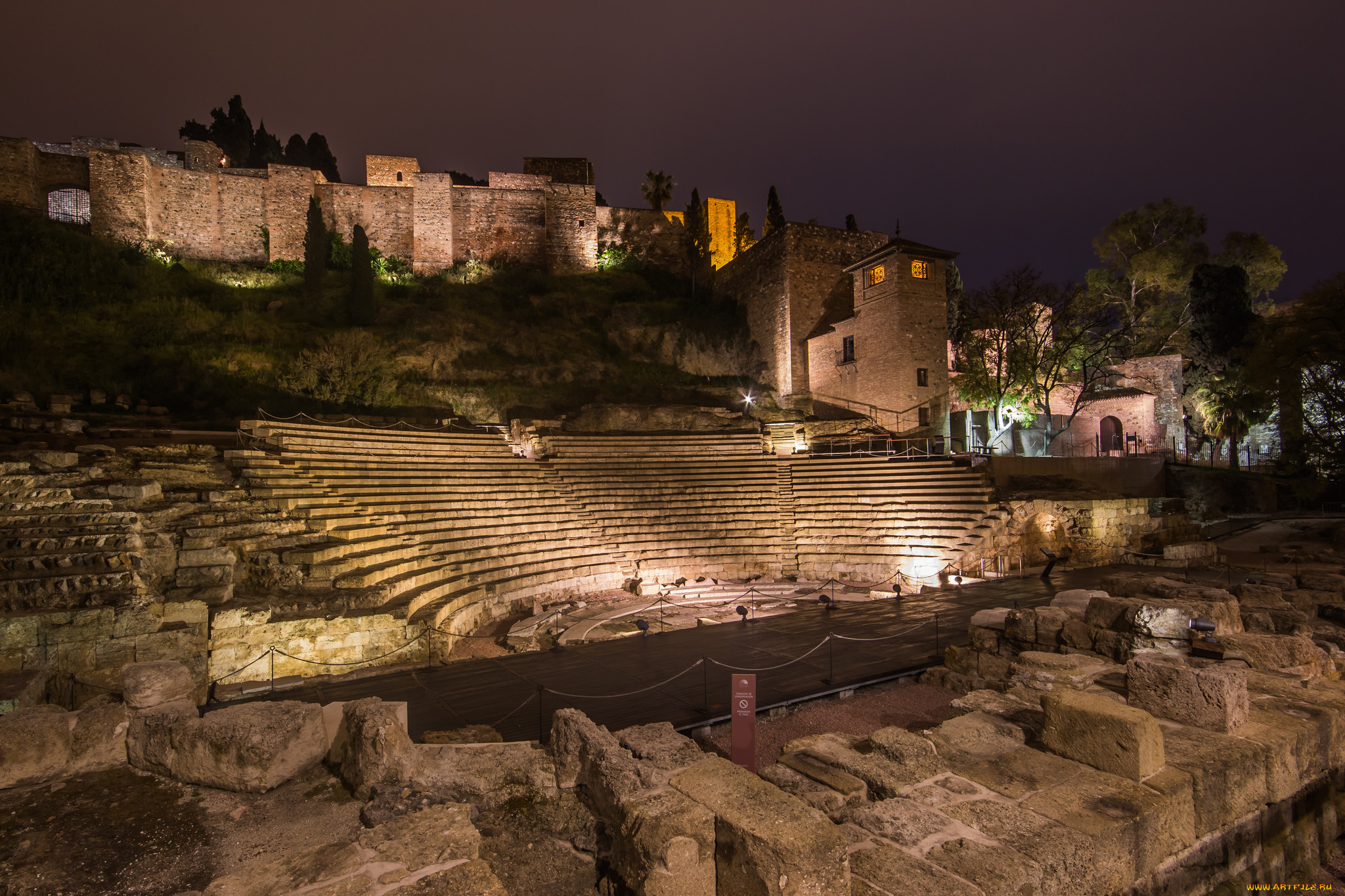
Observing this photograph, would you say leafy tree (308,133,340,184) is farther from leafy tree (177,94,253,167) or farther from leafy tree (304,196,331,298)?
leafy tree (304,196,331,298)

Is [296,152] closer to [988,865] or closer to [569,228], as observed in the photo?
[569,228]

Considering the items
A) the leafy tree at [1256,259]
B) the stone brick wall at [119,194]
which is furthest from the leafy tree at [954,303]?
the stone brick wall at [119,194]

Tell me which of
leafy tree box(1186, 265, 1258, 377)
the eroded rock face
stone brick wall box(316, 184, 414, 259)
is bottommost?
the eroded rock face

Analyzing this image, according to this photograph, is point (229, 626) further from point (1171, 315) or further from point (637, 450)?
point (1171, 315)

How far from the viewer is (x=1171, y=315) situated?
32.6 m

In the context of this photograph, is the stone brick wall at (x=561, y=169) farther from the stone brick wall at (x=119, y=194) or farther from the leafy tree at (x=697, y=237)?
the stone brick wall at (x=119, y=194)

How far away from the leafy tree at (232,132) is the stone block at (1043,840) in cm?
5855

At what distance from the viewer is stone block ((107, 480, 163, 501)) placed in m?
8.08

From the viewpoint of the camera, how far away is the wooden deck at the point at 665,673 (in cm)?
595

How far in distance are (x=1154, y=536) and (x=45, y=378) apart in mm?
32154

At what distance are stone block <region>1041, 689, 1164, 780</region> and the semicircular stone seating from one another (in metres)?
7.56

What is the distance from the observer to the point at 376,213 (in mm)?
36719

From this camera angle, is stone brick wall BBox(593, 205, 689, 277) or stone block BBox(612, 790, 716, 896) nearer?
stone block BBox(612, 790, 716, 896)

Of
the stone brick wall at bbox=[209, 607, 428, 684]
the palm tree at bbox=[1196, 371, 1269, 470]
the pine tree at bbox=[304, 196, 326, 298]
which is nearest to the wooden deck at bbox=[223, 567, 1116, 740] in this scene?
the stone brick wall at bbox=[209, 607, 428, 684]
